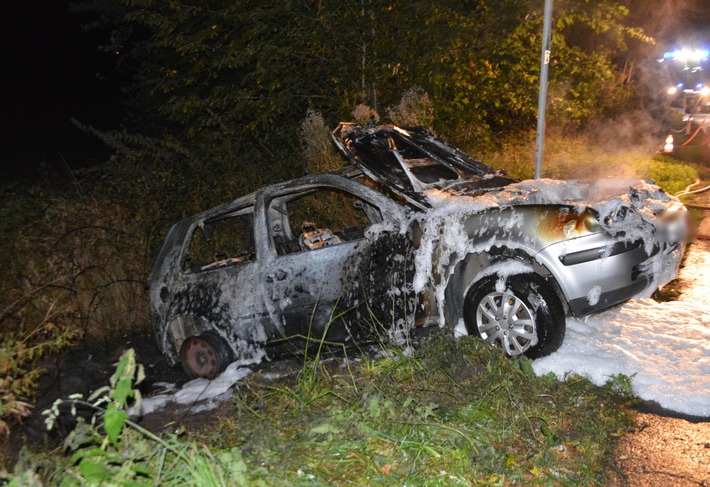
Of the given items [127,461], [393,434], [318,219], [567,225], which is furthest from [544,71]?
[127,461]

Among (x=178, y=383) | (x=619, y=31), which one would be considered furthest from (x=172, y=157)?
(x=619, y=31)

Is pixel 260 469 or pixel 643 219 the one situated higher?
pixel 643 219

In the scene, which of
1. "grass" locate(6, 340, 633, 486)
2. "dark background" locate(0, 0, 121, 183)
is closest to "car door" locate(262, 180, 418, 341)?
"grass" locate(6, 340, 633, 486)

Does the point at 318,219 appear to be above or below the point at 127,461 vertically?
above

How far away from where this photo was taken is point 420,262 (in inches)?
189

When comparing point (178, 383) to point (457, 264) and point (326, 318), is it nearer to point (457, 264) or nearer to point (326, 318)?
point (326, 318)

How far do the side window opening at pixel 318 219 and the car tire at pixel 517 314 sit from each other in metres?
1.28

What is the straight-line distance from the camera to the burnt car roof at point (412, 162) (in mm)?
5297

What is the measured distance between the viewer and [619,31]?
29.9 ft

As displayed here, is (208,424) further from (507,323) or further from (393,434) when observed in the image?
(507,323)

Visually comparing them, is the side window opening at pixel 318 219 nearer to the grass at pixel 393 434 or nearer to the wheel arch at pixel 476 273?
the wheel arch at pixel 476 273

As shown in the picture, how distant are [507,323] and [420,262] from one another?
80cm

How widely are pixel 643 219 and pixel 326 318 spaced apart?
8.47 ft

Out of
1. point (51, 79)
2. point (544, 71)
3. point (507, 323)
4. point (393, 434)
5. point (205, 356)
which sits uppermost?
point (51, 79)
